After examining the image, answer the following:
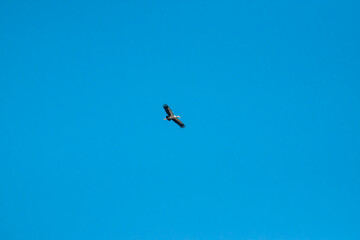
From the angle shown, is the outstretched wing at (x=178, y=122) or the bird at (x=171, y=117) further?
the outstretched wing at (x=178, y=122)

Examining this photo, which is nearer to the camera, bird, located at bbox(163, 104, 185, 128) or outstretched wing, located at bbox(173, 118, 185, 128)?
bird, located at bbox(163, 104, 185, 128)

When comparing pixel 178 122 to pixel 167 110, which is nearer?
pixel 167 110

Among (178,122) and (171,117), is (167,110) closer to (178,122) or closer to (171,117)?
(171,117)

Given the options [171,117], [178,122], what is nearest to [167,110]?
[171,117]

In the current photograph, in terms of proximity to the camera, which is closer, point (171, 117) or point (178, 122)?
point (171, 117)

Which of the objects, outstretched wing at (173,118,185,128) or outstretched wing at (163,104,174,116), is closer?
outstretched wing at (163,104,174,116)

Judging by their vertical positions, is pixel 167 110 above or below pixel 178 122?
below

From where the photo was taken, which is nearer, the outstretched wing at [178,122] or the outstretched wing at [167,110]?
the outstretched wing at [167,110]
